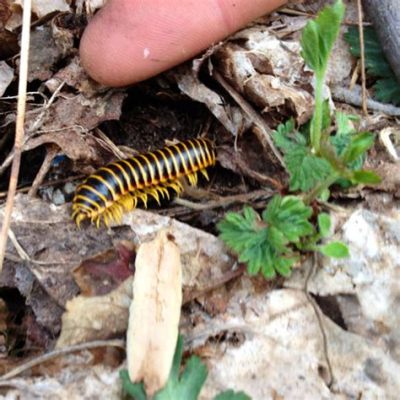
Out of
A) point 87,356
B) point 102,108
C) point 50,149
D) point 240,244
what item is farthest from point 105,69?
point 87,356

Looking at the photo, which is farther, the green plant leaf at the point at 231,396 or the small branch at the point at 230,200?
the small branch at the point at 230,200

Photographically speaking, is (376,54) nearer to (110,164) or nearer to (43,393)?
(110,164)

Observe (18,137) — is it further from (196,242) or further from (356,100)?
(356,100)

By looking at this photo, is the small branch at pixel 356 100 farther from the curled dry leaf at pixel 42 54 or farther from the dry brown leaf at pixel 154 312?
the curled dry leaf at pixel 42 54

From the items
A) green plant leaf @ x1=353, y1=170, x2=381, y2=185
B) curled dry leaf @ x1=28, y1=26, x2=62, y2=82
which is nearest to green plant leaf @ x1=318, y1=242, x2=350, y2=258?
green plant leaf @ x1=353, y1=170, x2=381, y2=185

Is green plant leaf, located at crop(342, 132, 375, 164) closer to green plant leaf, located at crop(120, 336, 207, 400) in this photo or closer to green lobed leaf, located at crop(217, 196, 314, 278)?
green lobed leaf, located at crop(217, 196, 314, 278)

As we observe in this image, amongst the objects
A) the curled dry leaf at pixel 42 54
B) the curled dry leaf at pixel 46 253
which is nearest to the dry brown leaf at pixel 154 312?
the curled dry leaf at pixel 46 253

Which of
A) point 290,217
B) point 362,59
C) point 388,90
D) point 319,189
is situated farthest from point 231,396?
point 362,59
